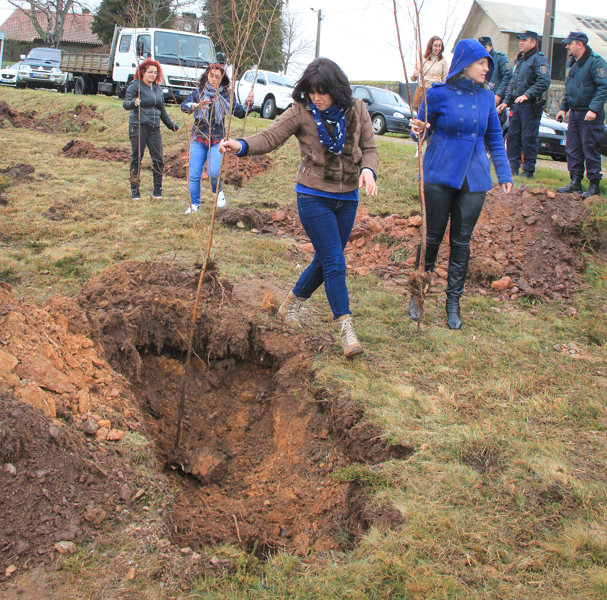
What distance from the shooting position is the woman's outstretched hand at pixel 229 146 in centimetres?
289

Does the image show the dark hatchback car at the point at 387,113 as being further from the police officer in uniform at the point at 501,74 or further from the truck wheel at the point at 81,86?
the truck wheel at the point at 81,86

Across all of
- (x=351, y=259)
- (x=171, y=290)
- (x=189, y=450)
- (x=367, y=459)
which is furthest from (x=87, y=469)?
(x=351, y=259)

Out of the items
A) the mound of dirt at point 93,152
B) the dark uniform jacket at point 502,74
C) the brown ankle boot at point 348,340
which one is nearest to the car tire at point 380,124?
the mound of dirt at point 93,152

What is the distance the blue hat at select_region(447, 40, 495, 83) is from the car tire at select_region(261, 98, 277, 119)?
1337 cm

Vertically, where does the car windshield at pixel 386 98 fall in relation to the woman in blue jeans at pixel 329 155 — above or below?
above

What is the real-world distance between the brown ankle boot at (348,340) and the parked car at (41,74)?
2343cm

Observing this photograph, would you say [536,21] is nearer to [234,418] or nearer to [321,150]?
[321,150]

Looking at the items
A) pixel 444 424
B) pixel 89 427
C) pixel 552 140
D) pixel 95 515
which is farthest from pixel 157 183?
pixel 552 140

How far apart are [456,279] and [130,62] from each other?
16.4 metres

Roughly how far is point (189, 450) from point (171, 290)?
141 cm

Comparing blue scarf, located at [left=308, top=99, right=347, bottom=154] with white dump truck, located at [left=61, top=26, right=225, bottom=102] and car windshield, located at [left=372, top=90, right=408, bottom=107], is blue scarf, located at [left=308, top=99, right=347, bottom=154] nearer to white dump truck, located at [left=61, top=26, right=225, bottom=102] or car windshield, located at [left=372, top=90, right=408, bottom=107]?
white dump truck, located at [left=61, top=26, right=225, bottom=102]

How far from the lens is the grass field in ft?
6.79

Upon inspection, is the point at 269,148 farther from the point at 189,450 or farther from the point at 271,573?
the point at 271,573

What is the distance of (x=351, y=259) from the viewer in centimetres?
615
